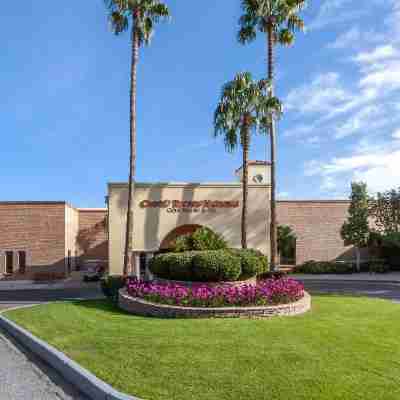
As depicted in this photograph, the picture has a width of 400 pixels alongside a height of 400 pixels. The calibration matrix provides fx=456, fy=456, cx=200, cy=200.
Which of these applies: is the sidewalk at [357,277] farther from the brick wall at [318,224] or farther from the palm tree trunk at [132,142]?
the palm tree trunk at [132,142]

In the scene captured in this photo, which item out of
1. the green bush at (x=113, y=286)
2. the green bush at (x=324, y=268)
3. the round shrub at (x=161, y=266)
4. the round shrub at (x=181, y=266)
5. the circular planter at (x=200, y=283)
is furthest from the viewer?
the green bush at (x=324, y=268)

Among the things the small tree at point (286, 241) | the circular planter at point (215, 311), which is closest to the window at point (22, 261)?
the small tree at point (286, 241)

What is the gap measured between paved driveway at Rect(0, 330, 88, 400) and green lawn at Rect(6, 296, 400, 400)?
1.83 ft

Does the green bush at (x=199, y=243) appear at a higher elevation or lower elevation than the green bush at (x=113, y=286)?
higher

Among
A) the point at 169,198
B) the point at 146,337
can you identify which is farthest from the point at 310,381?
the point at 169,198

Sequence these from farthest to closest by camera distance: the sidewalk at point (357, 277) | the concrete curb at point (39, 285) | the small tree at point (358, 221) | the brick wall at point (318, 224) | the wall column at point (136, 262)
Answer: the brick wall at point (318, 224) → the small tree at point (358, 221) → the sidewalk at point (357, 277) → the concrete curb at point (39, 285) → the wall column at point (136, 262)

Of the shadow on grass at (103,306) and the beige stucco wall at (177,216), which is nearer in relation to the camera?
the shadow on grass at (103,306)

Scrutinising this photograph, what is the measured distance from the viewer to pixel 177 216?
1096 inches

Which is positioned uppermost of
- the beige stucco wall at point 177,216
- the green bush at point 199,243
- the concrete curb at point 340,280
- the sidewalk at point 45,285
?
the beige stucco wall at point 177,216

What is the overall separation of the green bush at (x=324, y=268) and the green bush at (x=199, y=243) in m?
20.3

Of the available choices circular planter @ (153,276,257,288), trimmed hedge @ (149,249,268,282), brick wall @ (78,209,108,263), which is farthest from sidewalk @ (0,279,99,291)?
trimmed hedge @ (149,249,268,282)

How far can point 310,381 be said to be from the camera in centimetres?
690

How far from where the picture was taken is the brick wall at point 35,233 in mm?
34062

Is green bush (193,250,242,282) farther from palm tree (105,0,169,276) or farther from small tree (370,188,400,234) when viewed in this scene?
small tree (370,188,400,234)
